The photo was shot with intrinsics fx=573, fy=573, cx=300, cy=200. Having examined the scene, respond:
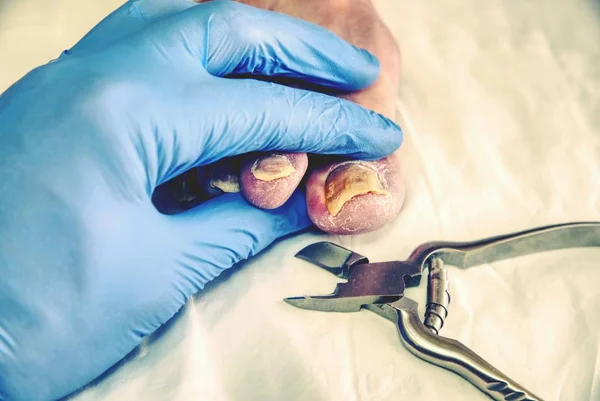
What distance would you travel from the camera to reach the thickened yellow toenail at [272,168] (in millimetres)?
788

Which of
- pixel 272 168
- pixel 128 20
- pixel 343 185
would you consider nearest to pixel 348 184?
pixel 343 185

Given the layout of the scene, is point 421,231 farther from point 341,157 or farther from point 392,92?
point 392,92

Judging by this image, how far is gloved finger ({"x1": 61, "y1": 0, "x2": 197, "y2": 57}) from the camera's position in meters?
0.84

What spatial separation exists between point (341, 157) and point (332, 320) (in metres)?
0.26

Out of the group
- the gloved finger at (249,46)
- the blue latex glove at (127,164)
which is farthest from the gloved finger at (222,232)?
the gloved finger at (249,46)

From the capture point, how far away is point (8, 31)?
3.78 feet

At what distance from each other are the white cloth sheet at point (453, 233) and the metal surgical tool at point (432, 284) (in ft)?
0.08

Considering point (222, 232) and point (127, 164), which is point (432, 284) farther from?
point (127, 164)

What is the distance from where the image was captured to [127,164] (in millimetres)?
690

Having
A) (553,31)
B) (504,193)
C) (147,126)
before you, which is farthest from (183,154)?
(553,31)

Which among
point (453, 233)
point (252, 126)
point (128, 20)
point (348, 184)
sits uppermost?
point (128, 20)

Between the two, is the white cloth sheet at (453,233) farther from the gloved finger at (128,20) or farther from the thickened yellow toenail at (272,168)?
the gloved finger at (128,20)

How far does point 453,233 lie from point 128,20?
58 centimetres

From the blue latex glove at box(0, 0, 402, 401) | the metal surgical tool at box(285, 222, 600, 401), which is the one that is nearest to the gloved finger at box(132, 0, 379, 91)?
the blue latex glove at box(0, 0, 402, 401)
